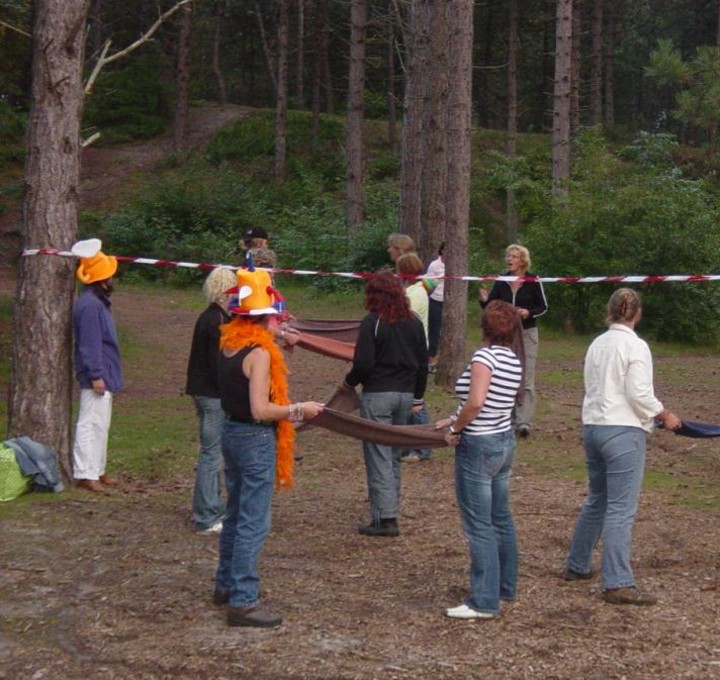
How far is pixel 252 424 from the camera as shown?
6113 millimetres

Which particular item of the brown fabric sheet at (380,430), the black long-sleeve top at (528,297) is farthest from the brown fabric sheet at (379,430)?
the black long-sleeve top at (528,297)

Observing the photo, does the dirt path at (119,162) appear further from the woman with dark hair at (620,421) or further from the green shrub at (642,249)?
the woman with dark hair at (620,421)

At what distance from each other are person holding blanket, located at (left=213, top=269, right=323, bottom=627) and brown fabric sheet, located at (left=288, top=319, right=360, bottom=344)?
472 cm

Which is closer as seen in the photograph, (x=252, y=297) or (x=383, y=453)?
(x=252, y=297)

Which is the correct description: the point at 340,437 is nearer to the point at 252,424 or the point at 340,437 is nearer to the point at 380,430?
the point at 380,430

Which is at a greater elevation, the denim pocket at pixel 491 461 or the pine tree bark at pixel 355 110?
the pine tree bark at pixel 355 110

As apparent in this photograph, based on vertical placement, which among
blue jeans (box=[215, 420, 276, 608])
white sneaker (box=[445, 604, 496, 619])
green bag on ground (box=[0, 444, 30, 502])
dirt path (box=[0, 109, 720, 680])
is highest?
blue jeans (box=[215, 420, 276, 608])

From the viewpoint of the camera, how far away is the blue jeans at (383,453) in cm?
806

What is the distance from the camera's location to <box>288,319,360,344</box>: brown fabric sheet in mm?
11062

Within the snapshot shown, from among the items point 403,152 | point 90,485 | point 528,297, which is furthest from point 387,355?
point 403,152

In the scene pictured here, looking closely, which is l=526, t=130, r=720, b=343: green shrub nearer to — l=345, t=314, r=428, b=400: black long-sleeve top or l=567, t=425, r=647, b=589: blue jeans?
l=345, t=314, r=428, b=400: black long-sleeve top

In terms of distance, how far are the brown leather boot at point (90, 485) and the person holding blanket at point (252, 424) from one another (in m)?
3.35

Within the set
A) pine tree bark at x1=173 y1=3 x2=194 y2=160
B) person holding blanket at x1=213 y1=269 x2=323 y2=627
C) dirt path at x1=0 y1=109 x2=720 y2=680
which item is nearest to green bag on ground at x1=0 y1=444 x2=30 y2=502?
dirt path at x1=0 y1=109 x2=720 y2=680

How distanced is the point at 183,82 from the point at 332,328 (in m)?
30.3
